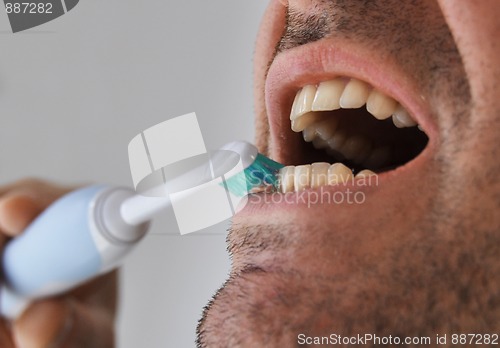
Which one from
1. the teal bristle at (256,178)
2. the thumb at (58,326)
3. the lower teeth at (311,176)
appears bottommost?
the thumb at (58,326)

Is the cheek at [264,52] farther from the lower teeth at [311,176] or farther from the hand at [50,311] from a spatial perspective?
the hand at [50,311]

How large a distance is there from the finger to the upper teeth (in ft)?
0.93

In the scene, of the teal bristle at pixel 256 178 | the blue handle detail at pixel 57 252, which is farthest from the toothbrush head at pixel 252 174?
the blue handle detail at pixel 57 252

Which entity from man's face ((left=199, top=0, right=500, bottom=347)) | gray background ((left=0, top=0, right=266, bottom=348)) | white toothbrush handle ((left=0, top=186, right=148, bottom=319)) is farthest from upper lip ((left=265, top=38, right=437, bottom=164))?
white toothbrush handle ((left=0, top=186, right=148, bottom=319))

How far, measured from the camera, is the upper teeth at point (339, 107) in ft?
1.86

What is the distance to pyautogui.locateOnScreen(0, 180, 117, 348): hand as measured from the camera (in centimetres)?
52

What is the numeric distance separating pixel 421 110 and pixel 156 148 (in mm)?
263

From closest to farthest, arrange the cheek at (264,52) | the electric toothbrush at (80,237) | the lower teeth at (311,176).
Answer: the electric toothbrush at (80,237) → the lower teeth at (311,176) → the cheek at (264,52)

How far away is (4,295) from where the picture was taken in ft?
1.67

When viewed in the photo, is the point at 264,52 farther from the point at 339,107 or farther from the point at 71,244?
the point at 71,244

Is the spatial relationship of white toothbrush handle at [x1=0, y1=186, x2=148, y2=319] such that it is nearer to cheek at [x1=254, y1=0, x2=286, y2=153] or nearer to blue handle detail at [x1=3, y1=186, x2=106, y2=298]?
blue handle detail at [x1=3, y1=186, x2=106, y2=298]

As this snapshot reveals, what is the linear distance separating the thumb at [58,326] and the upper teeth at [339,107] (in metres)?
0.30

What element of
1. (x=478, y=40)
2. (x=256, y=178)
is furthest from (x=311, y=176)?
(x=478, y=40)

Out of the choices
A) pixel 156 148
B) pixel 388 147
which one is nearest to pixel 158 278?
pixel 156 148
